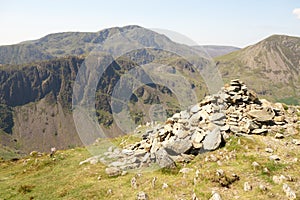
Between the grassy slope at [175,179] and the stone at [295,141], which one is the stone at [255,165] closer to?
the grassy slope at [175,179]

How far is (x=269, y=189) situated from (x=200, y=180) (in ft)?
16.5

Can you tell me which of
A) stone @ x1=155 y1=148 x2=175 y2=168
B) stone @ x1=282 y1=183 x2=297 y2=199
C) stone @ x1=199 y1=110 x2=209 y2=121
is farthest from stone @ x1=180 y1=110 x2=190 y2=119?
stone @ x1=282 y1=183 x2=297 y2=199

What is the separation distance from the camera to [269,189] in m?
19.2

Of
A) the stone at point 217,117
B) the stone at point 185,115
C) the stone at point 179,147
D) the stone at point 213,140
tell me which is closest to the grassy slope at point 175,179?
the stone at point 213,140

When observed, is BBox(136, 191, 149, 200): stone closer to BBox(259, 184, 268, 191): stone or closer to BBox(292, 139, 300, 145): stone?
BBox(259, 184, 268, 191): stone

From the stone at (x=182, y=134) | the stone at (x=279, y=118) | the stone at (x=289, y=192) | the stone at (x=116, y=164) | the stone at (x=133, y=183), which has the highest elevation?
the stone at (x=279, y=118)

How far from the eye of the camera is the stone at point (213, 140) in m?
26.4

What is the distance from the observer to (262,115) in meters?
31.8

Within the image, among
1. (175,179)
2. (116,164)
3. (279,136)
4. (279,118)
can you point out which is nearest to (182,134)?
(175,179)

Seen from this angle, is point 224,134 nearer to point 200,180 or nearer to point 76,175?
point 200,180

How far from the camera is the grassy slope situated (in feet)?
65.9

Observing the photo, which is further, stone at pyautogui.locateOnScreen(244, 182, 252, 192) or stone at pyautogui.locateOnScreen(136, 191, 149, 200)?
stone at pyautogui.locateOnScreen(136, 191, 149, 200)

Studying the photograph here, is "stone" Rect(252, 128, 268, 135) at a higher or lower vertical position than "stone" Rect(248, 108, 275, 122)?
lower

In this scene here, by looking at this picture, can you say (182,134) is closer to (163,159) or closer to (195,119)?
(195,119)
